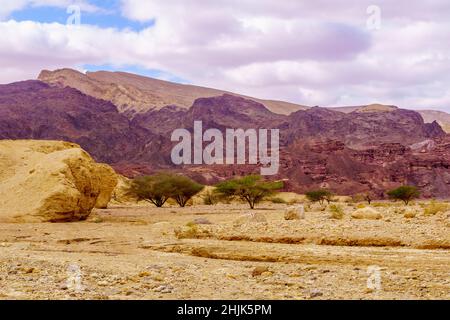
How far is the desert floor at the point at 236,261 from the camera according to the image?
727cm

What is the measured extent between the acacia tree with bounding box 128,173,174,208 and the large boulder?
56.5ft

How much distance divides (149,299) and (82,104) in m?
125

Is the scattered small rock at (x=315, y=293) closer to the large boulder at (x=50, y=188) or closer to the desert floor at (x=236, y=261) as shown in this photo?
the desert floor at (x=236, y=261)

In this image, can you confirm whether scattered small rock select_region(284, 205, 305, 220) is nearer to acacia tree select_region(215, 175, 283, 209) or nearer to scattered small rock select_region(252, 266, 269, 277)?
scattered small rock select_region(252, 266, 269, 277)

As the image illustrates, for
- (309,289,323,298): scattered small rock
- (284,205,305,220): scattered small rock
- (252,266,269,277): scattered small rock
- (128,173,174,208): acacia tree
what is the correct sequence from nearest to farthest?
(309,289,323,298): scattered small rock, (252,266,269,277): scattered small rock, (284,205,305,220): scattered small rock, (128,173,174,208): acacia tree

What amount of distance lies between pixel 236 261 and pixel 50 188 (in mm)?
10470

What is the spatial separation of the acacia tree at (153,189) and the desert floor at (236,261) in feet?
75.3

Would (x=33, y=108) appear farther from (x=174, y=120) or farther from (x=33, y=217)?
(x=33, y=217)

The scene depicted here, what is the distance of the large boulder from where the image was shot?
1898 centimetres

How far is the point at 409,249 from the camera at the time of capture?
11492 mm

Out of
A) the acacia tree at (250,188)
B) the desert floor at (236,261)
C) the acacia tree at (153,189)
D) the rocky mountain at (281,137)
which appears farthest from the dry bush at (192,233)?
the rocky mountain at (281,137)

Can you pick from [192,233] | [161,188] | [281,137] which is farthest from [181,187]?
[281,137]

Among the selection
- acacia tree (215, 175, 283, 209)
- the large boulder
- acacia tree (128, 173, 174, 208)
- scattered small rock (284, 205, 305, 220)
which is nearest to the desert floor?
scattered small rock (284, 205, 305, 220)
